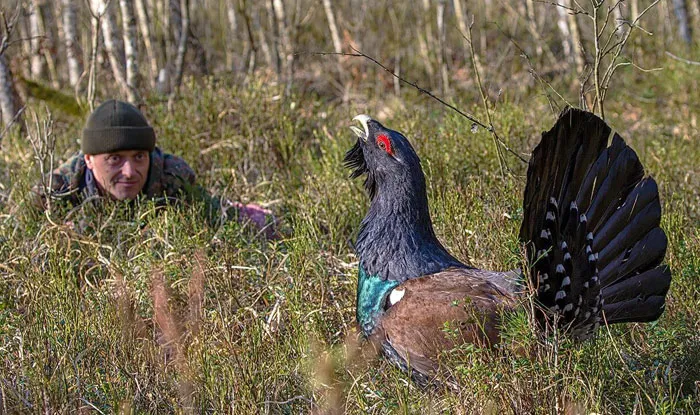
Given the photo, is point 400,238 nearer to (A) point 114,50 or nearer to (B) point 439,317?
(B) point 439,317

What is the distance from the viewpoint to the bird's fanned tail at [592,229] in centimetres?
284

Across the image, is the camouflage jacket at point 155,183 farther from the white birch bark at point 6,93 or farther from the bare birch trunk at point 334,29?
the bare birch trunk at point 334,29

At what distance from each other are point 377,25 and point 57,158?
7.53 metres

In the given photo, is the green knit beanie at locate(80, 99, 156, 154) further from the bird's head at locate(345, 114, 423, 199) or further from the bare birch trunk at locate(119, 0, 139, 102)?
the bird's head at locate(345, 114, 423, 199)

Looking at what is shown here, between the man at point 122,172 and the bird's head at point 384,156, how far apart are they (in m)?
1.70

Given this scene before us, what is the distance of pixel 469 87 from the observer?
1135cm

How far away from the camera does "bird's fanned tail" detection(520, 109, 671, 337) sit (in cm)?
284

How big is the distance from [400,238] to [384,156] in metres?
0.37

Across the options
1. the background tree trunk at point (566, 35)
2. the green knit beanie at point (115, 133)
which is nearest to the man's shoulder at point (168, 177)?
the green knit beanie at point (115, 133)

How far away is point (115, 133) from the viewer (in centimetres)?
531

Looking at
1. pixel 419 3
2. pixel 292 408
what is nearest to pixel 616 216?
pixel 292 408

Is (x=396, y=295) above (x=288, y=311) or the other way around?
above

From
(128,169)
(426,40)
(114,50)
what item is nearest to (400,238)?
(128,169)

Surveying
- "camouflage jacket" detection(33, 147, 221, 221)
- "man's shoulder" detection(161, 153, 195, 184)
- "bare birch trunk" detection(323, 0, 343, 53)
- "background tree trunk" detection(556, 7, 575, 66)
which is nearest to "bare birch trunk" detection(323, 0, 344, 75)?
"bare birch trunk" detection(323, 0, 343, 53)
